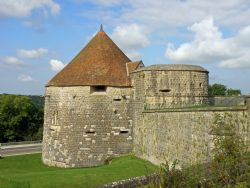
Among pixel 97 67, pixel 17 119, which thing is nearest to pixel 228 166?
pixel 97 67

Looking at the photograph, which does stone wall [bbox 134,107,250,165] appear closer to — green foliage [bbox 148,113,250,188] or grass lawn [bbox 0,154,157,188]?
grass lawn [bbox 0,154,157,188]

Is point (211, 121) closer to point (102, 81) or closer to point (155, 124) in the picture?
point (155, 124)

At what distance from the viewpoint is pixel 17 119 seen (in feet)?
184

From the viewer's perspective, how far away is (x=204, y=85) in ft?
87.2

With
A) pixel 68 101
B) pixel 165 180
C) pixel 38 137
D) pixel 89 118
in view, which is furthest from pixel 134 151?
pixel 38 137

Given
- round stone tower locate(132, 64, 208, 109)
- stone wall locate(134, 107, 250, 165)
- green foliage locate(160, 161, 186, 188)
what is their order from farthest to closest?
1. round stone tower locate(132, 64, 208, 109)
2. stone wall locate(134, 107, 250, 165)
3. green foliage locate(160, 161, 186, 188)

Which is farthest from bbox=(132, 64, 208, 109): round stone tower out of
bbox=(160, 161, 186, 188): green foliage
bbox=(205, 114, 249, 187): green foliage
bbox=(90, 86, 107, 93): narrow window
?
bbox=(160, 161, 186, 188): green foliage

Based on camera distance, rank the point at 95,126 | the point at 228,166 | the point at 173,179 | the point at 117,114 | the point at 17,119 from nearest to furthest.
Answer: the point at 173,179
the point at 228,166
the point at 95,126
the point at 117,114
the point at 17,119

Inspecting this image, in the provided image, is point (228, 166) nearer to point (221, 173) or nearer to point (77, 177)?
point (221, 173)

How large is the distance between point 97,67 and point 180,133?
1042 centimetres

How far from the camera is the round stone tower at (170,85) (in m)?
25.6

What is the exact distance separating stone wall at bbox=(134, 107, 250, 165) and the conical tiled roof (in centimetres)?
382

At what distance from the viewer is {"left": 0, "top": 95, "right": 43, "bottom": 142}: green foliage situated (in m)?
55.8

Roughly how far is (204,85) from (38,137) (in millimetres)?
37499
